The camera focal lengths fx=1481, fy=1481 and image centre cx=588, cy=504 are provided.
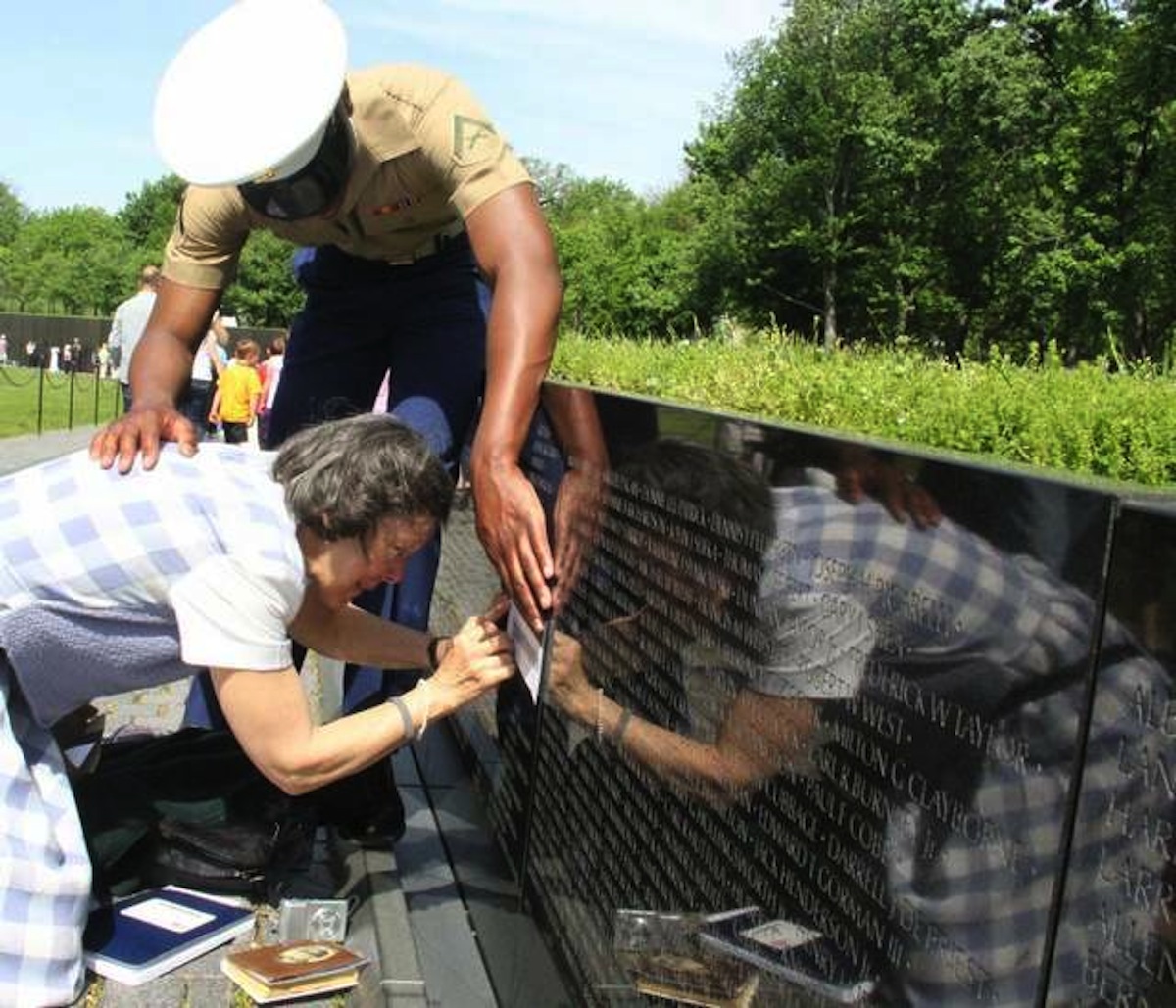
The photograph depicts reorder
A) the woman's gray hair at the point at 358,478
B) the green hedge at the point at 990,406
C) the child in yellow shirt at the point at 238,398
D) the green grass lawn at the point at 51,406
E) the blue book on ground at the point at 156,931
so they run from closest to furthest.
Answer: the woman's gray hair at the point at 358,478 → the blue book on ground at the point at 156,931 → the green hedge at the point at 990,406 → the child in yellow shirt at the point at 238,398 → the green grass lawn at the point at 51,406

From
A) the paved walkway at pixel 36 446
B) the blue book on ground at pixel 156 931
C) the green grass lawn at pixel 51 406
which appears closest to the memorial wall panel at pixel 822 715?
the blue book on ground at pixel 156 931

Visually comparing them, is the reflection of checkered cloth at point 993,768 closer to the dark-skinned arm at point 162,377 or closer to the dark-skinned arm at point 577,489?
the dark-skinned arm at point 577,489

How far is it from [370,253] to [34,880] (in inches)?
65.4

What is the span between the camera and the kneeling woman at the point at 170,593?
2.69 meters

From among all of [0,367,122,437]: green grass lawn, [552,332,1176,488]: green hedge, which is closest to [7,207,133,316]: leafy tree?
[0,367,122,437]: green grass lawn

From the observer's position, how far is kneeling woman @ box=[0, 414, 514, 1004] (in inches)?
106

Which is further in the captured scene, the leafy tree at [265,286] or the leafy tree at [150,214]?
the leafy tree at [150,214]

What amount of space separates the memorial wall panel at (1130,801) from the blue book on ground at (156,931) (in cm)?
227

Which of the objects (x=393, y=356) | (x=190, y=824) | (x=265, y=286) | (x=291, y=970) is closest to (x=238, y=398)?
(x=393, y=356)

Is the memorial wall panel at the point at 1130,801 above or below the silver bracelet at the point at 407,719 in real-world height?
above

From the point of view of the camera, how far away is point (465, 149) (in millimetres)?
3012

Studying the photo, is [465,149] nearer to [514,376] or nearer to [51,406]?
[514,376]

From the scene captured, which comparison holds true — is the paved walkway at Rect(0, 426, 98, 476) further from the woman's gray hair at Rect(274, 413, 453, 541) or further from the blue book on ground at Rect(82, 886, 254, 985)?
the woman's gray hair at Rect(274, 413, 453, 541)

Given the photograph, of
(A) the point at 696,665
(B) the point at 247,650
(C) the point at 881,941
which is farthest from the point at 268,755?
→ (C) the point at 881,941
